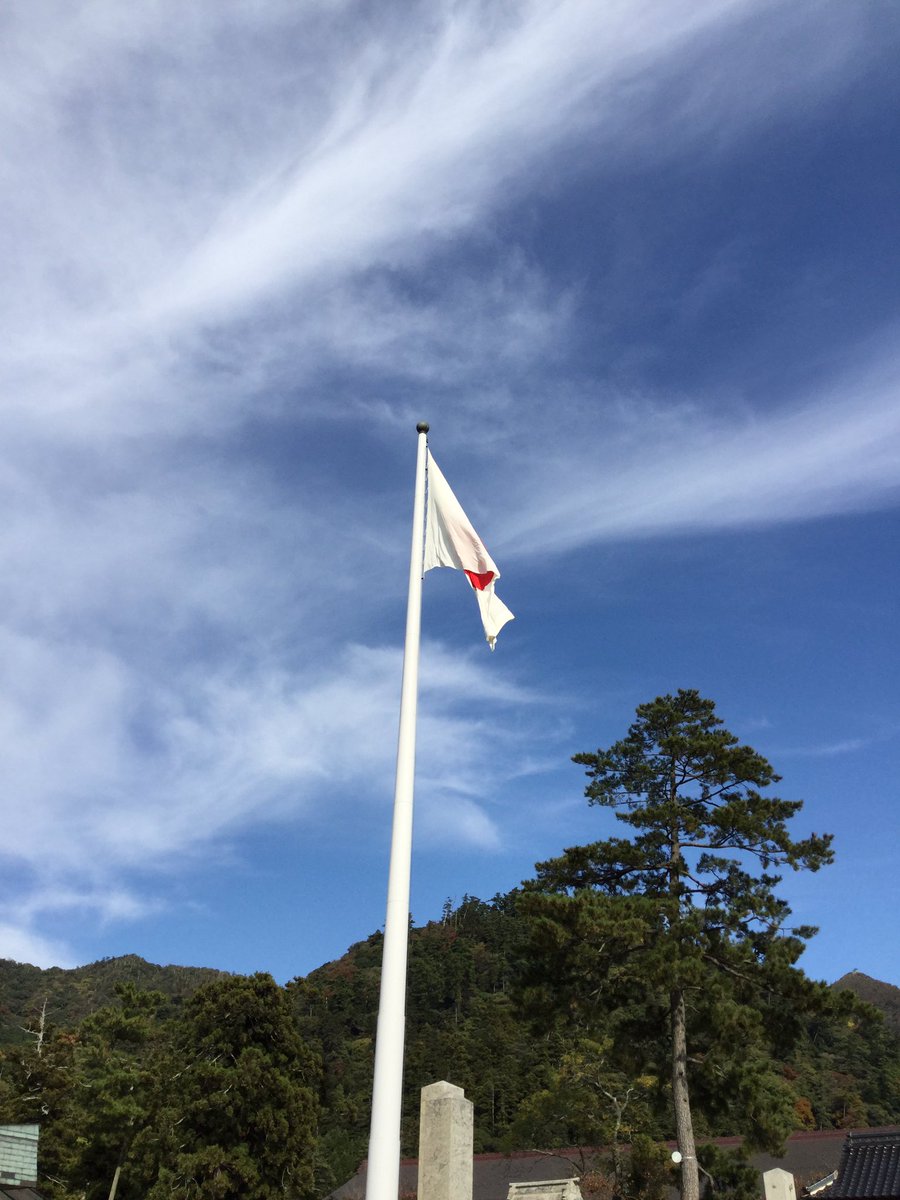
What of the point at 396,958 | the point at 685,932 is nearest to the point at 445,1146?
the point at 396,958

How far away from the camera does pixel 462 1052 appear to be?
219ft

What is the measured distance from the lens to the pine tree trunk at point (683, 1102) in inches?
782

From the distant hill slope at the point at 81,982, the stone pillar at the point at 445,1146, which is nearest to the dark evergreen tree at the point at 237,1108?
the stone pillar at the point at 445,1146

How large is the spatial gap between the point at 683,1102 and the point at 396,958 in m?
16.7

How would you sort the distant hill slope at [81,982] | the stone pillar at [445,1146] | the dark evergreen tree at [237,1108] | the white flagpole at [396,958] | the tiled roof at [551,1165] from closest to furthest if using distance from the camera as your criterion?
1. the white flagpole at [396,958]
2. the stone pillar at [445,1146]
3. the dark evergreen tree at [237,1108]
4. the tiled roof at [551,1165]
5. the distant hill slope at [81,982]

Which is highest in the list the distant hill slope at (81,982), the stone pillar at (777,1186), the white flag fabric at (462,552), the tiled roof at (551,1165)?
the distant hill slope at (81,982)

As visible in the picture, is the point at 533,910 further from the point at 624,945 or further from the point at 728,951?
the point at 728,951

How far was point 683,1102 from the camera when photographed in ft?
68.8

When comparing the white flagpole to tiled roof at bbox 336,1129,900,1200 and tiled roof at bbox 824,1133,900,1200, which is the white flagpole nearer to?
tiled roof at bbox 824,1133,900,1200

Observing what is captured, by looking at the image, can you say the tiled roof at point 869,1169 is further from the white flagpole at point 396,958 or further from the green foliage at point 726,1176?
the white flagpole at point 396,958

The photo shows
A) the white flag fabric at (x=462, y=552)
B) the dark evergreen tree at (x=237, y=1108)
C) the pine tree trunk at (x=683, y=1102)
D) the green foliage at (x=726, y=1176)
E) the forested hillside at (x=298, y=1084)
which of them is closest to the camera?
the white flag fabric at (x=462, y=552)

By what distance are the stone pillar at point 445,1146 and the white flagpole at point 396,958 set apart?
1545 millimetres

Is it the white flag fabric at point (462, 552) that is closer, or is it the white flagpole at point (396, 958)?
the white flagpole at point (396, 958)

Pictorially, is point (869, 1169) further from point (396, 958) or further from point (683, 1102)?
point (396, 958)
